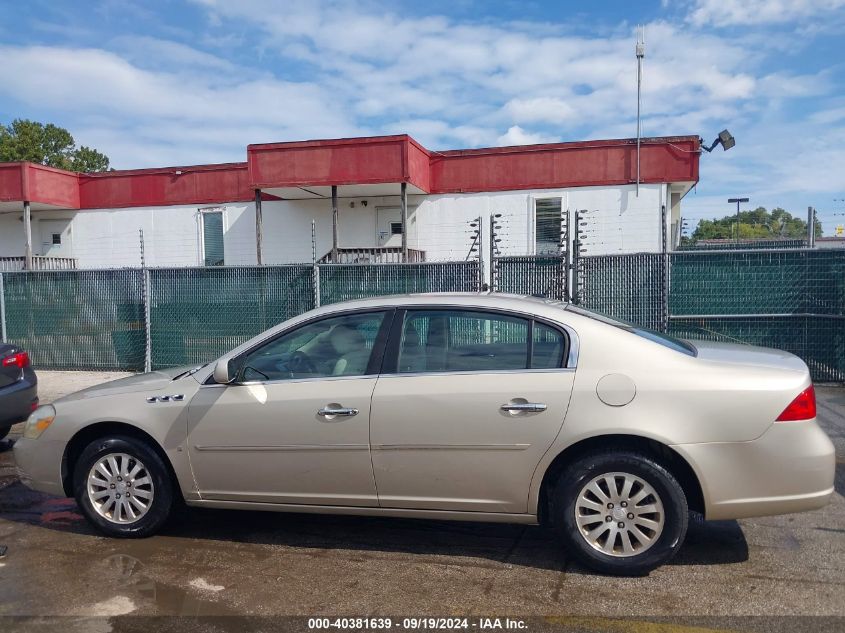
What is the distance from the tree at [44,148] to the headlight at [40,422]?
136ft

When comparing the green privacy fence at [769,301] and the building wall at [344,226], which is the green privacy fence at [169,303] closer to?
the green privacy fence at [769,301]

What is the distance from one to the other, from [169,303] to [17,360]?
4.30 m

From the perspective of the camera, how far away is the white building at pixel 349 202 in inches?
717

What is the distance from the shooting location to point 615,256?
985cm

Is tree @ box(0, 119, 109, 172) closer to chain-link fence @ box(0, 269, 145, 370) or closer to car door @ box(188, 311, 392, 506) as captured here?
chain-link fence @ box(0, 269, 145, 370)

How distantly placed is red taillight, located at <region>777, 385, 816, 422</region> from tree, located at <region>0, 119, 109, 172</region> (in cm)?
4451

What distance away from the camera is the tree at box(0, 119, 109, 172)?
43250 millimetres

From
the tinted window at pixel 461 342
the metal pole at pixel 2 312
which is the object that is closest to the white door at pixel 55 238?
the metal pole at pixel 2 312

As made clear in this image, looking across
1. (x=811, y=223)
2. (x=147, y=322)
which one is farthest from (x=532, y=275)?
(x=147, y=322)

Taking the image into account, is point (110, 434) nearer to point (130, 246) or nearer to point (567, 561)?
point (567, 561)

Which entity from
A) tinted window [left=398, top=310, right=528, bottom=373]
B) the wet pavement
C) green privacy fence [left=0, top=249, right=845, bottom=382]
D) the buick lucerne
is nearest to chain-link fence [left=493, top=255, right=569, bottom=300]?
green privacy fence [left=0, top=249, right=845, bottom=382]

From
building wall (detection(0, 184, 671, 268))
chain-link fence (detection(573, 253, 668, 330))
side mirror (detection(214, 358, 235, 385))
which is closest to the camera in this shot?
side mirror (detection(214, 358, 235, 385))

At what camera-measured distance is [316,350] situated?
4.62 metres

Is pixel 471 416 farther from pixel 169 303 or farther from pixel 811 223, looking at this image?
pixel 169 303
